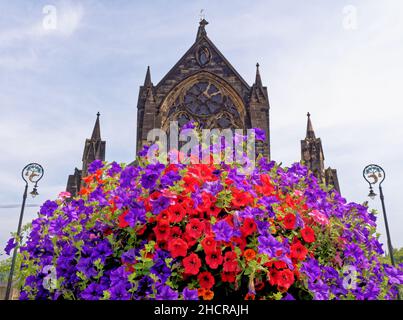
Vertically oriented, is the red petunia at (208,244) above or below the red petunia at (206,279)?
above

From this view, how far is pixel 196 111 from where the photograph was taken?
1880 cm

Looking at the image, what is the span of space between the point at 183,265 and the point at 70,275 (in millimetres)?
875

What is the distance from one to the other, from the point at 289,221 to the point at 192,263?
2.62 feet

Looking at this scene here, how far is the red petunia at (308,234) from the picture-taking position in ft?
8.70

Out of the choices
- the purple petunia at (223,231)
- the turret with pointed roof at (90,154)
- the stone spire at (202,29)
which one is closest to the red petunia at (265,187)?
the purple petunia at (223,231)

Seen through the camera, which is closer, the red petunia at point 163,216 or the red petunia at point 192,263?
the red petunia at point 192,263

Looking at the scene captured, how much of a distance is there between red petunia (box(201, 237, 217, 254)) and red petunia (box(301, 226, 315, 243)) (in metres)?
0.72

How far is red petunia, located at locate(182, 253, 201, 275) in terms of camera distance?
7.54 feet

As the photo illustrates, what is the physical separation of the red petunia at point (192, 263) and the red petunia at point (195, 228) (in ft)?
0.42

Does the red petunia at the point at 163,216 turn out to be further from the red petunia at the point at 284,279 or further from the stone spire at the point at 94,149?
the stone spire at the point at 94,149

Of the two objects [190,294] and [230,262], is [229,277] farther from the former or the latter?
[190,294]

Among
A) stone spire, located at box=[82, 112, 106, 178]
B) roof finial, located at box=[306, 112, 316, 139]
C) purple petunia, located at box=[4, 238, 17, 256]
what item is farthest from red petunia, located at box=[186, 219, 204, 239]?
roof finial, located at box=[306, 112, 316, 139]

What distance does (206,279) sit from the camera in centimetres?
233
